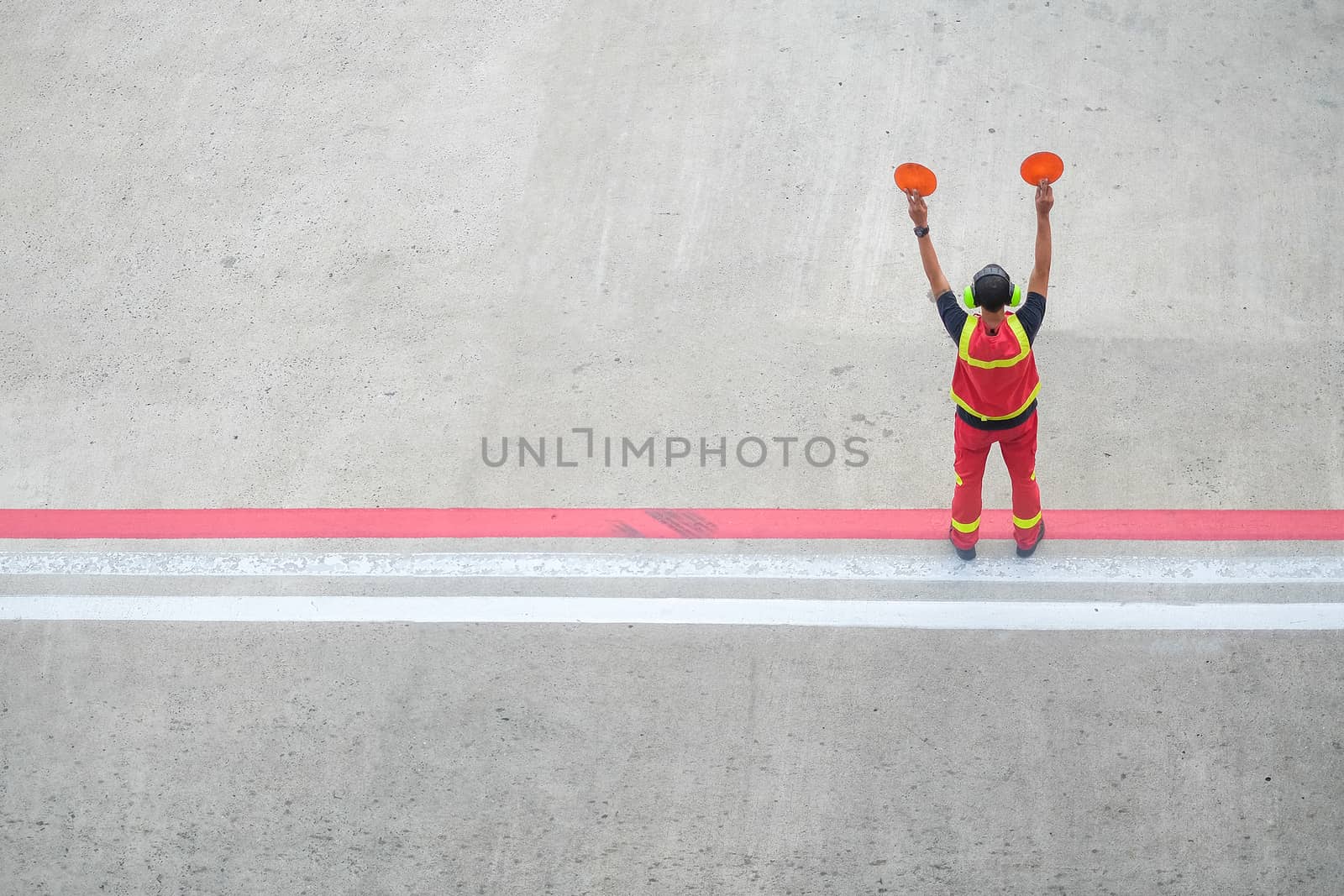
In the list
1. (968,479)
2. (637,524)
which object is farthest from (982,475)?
(637,524)

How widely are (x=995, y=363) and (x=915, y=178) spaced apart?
2.46ft

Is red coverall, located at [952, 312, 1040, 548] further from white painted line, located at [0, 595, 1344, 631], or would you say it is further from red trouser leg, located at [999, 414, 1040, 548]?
white painted line, located at [0, 595, 1344, 631]

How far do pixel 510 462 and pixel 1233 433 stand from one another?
3.45 meters

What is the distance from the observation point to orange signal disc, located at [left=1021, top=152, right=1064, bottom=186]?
3992mm

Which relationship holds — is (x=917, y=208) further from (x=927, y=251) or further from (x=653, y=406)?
(x=653, y=406)

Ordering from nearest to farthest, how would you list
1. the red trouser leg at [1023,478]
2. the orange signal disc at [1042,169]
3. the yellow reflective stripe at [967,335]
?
the orange signal disc at [1042,169] → the yellow reflective stripe at [967,335] → the red trouser leg at [1023,478]

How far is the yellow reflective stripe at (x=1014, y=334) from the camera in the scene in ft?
13.7

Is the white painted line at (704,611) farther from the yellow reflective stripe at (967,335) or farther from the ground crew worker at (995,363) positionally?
the yellow reflective stripe at (967,335)

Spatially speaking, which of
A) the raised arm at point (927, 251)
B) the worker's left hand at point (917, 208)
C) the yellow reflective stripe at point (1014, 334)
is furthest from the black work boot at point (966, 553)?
the worker's left hand at point (917, 208)

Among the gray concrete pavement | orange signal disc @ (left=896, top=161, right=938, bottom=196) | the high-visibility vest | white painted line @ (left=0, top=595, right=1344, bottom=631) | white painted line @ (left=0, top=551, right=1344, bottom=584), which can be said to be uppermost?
orange signal disc @ (left=896, top=161, right=938, bottom=196)

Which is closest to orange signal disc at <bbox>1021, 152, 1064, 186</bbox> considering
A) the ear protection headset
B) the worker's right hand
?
the worker's right hand

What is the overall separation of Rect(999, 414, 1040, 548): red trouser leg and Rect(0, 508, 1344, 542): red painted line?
218mm

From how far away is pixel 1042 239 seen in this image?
4.17m

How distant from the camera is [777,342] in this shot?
19.1 ft
